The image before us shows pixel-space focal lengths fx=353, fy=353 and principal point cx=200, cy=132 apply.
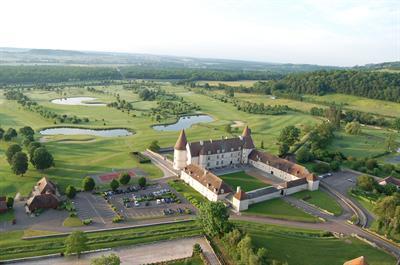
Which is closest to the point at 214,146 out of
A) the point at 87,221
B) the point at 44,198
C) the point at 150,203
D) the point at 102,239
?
the point at 150,203

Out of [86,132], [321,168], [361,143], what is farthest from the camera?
[86,132]

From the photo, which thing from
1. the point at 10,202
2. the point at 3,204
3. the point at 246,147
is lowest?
the point at 3,204

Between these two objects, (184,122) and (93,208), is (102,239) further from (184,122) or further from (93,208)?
(184,122)

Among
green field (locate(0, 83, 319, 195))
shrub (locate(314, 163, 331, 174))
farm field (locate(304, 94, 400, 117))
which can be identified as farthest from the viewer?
Answer: farm field (locate(304, 94, 400, 117))

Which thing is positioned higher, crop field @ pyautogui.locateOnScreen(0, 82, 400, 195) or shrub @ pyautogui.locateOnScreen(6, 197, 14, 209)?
shrub @ pyautogui.locateOnScreen(6, 197, 14, 209)

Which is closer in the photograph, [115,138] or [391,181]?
[391,181]

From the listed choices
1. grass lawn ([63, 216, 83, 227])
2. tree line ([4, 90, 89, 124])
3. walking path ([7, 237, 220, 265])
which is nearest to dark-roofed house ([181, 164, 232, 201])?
walking path ([7, 237, 220, 265])

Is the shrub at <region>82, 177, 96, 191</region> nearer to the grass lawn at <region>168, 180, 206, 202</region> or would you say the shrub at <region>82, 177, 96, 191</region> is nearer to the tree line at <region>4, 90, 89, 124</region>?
the grass lawn at <region>168, 180, 206, 202</region>
